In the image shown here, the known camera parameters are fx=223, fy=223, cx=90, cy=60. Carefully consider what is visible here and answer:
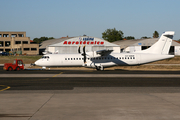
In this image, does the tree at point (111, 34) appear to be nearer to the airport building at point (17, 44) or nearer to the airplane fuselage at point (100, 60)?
the airport building at point (17, 44)

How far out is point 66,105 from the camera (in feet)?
36.7

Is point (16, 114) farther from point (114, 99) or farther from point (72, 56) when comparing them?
point (72, 56)

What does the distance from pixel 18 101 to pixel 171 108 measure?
26.0 feet

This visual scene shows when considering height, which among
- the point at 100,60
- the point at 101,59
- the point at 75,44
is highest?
the point at 75,44

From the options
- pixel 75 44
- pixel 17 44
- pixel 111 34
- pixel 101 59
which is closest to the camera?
pixel 101 59

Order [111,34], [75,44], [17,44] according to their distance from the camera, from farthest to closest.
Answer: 1. [111,34]
2. [17,44]
3. [75,44]

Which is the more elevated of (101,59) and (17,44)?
(17,44)

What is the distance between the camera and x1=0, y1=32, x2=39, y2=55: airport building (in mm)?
112500

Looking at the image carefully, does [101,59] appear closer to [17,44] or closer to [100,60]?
[100,60]

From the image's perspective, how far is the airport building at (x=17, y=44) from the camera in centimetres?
11250

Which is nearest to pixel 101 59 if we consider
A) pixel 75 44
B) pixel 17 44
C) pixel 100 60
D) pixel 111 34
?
pixel 100 60

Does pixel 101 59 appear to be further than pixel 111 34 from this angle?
No

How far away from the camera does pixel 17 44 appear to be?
11688 cm

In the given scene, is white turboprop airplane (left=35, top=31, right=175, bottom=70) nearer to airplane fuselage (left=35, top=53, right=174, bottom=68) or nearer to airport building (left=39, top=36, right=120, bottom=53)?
airplane fuselage (left=35, top=53, right=174, bottom=68)
